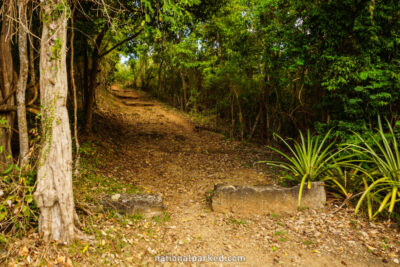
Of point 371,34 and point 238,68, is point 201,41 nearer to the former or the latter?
point 238,68

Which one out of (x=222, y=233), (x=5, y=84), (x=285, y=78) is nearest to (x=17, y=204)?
(x=5, y=84)

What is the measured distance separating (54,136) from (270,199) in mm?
3160

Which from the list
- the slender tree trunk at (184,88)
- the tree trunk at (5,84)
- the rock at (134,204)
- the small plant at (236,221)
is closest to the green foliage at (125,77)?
the slender tree trunk at (184,88)

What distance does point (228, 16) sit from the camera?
807 cm

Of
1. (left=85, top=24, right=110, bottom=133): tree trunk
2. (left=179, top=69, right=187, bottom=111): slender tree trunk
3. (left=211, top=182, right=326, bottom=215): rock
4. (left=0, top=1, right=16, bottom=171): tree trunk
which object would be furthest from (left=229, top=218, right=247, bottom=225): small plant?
(left=179, top=69, right=187, bottom=111): slender tree trunk

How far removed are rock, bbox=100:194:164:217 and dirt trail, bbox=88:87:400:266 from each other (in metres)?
0.32

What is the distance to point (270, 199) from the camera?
3.57 m

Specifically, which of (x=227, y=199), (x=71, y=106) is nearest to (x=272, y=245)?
(x=227, y=199)

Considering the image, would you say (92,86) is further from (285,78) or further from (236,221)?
(236,221)

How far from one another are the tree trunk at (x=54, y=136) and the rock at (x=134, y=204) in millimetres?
909

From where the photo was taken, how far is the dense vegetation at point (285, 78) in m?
2.66

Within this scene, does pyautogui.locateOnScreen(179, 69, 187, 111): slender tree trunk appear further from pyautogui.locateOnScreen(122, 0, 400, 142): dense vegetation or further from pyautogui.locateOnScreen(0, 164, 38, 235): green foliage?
pyautogui.locateOnScreen(0, 164, 38, 235): green foliage

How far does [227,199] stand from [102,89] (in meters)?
11.0

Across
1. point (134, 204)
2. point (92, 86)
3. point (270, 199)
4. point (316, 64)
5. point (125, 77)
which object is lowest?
point (134, 204)
